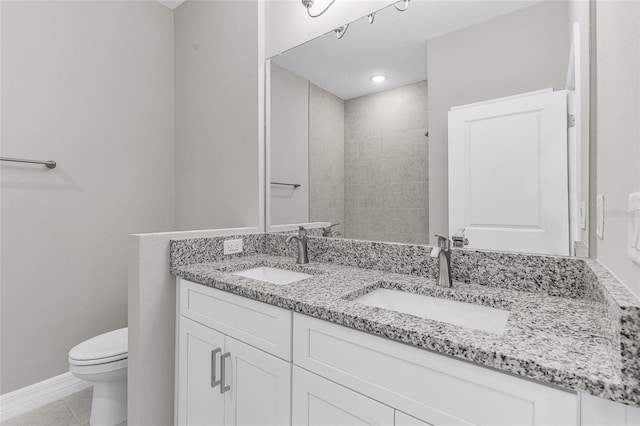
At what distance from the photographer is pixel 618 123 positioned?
0.67 metres

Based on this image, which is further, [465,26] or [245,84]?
[245,84]

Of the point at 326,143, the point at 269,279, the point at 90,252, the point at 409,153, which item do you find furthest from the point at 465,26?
the point at 90,252

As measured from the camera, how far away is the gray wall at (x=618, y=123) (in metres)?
0.58

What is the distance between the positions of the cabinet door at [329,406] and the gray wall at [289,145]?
921 mm

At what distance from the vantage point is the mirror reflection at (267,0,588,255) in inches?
39.7

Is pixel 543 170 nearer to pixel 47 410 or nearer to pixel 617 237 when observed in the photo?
pixel 617 237

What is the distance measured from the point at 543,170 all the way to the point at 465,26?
0.60m

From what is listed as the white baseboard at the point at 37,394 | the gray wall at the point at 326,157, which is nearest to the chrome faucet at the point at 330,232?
the gray wall at the point at 326,157

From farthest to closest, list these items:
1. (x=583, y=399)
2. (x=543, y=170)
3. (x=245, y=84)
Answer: (x=245, y=84)
(x=543, y=170)
(x=583, y=399)

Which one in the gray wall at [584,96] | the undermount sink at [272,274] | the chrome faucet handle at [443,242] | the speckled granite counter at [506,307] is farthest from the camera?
the undermount sink at [272,274]

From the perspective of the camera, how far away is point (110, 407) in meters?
1.61

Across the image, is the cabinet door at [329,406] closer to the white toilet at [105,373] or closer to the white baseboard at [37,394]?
the white toilet at [105,373]

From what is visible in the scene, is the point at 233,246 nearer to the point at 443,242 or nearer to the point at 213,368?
the point at 213,368

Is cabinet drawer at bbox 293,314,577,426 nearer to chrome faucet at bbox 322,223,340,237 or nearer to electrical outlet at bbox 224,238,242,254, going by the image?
chrome faucet at bbox 322,223,340,237
